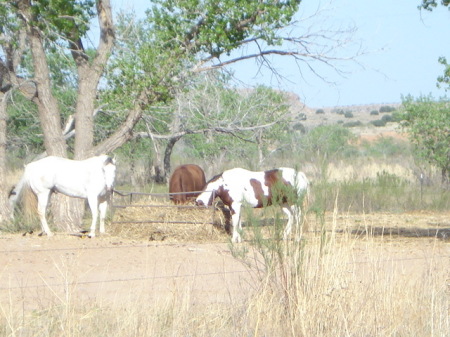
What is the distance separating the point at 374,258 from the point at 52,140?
10758 millimetres

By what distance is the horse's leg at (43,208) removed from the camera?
16.2m

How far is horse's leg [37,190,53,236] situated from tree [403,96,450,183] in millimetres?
15771

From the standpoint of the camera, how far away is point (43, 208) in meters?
16.4

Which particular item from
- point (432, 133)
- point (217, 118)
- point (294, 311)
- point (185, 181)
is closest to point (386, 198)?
point (432, 133)

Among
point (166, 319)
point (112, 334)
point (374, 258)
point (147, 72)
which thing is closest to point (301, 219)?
point (374, 258)

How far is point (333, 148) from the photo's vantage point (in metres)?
48.7

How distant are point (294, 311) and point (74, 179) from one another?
9581mm

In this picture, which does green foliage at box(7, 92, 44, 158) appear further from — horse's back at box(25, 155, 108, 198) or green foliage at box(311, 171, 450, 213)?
horse's back at box(25, 155, 108, 198)

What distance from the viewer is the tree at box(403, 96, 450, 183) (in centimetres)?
2919

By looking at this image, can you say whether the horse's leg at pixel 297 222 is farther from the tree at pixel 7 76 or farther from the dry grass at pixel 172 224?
the tree at pixel 7 76

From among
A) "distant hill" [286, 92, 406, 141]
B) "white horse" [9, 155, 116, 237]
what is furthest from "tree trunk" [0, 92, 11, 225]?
"distant hill" [286, 92, 406, 141]

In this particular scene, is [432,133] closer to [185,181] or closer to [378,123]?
[185,181]

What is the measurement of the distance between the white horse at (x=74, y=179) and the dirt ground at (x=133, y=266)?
68cm

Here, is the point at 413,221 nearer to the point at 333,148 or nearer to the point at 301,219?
the point at 301,219
